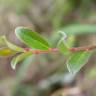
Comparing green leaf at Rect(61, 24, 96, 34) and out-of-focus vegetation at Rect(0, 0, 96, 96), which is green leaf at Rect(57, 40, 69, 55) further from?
green leaf at Rect(61, 24, 96, 34)

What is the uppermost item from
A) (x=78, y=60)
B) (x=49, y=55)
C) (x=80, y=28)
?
(x=78, y=60)

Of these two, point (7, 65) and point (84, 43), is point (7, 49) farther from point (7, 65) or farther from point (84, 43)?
point (7, 65)

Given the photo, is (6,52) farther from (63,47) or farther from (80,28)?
(80,28)

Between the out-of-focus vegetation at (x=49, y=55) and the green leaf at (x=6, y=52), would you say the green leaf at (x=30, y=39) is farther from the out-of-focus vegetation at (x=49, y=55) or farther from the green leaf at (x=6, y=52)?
the out-of-focus vegetation at (x=49, y=55)

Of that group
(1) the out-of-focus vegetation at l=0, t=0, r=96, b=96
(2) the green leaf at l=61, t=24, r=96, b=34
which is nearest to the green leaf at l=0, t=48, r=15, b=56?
(1) the out-of-focus vegetation at l=0, t=0, r=96, b=96

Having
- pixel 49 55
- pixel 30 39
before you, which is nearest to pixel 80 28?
pixel 49 55

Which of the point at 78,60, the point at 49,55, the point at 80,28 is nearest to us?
the point at 78,60
